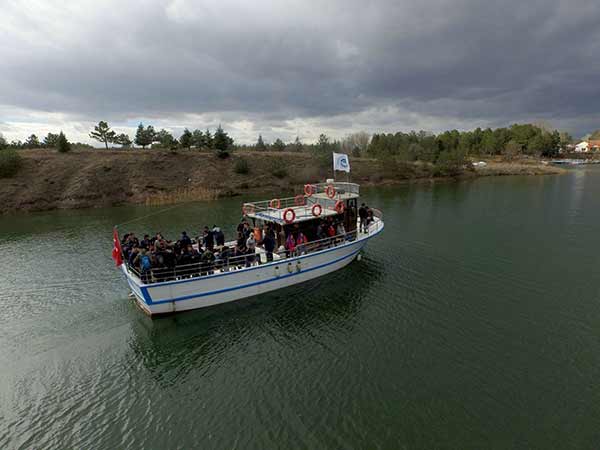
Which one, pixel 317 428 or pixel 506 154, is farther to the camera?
pixel 506 154

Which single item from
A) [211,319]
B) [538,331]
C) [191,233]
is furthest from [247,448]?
[191,233]

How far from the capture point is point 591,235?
23828 millimetres

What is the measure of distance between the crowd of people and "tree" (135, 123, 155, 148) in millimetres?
54816

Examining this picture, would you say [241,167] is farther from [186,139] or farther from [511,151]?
[511,151]

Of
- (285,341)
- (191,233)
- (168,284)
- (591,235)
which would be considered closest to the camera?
(285,341)

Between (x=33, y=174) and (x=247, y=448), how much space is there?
54199 mm

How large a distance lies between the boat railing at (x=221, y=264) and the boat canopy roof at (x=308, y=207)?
141 centimetres

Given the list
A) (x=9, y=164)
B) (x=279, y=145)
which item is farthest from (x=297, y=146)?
(x=9, y=164)

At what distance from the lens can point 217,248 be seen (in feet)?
49.4

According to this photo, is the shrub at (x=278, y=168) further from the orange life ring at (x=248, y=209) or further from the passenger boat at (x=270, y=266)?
the orange life ring at (x=248, y=209)

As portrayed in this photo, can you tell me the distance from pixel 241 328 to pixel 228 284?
209 cm

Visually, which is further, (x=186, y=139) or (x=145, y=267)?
(x=186, y=139)

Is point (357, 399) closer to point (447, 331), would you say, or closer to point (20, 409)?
point (447, 331)

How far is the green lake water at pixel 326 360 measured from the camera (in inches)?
325
